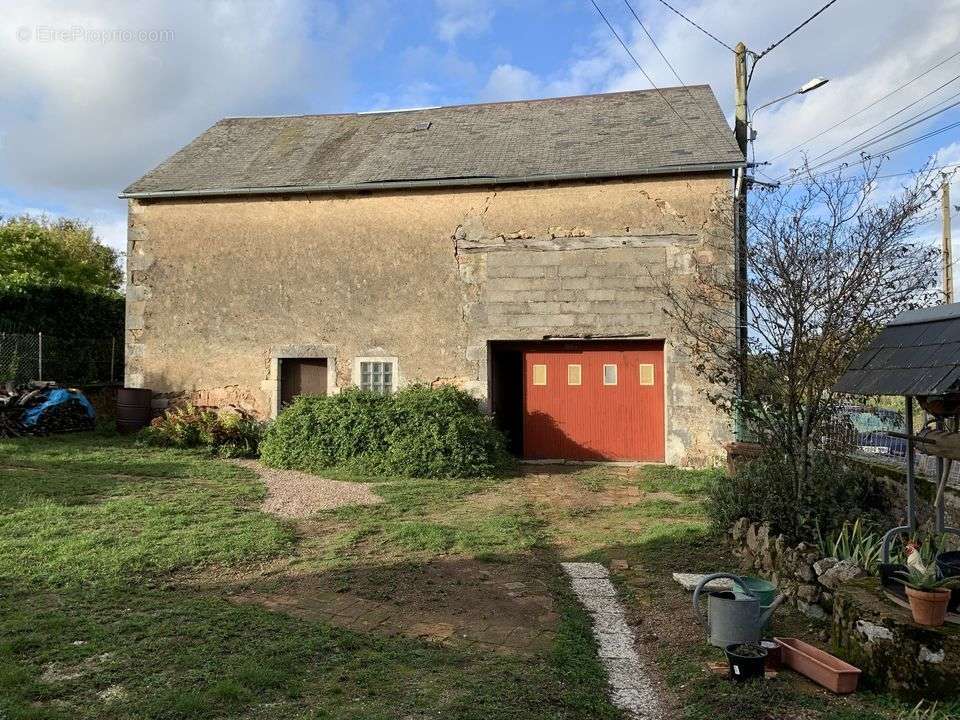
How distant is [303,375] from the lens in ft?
42.2

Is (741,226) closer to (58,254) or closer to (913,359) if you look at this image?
(913,359)

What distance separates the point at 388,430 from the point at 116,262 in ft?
91.5

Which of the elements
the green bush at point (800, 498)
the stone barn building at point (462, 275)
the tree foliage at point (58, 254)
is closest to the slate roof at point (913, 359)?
the green bush at point (800, 498)

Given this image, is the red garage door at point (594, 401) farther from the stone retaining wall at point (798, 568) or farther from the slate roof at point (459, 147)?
the stone retaining wall at point (798, 568)

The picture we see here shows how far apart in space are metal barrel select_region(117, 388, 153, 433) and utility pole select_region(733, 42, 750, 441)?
1027 centimetres

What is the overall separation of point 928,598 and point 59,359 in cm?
1677

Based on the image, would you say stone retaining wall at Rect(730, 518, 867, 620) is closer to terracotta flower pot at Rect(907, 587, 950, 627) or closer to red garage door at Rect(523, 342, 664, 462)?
terracotta flower pot at Rect(907, 587, 950, 627)

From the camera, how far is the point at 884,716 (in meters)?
3.44

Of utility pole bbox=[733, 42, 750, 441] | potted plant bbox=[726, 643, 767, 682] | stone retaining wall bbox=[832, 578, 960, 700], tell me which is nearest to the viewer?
stone retaining wall bbox=[832, 578, 960, 700]

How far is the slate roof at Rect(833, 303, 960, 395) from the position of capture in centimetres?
407

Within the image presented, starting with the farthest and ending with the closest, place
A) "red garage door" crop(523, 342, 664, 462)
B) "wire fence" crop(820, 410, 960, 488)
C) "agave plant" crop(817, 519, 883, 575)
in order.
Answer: "red garage door" crop(523, 342, 664, 462)
"wire fence" crop(820, 410, 960, 488)
"agave plant" crop(817, 519, 883, 575)

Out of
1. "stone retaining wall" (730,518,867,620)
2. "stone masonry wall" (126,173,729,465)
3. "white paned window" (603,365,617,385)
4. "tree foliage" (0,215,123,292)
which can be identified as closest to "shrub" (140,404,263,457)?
Answer: "stone masonry wall" (126,173,729,465)

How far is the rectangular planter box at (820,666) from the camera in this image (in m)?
3.66

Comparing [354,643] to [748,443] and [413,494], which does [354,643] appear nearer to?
[413,494]
